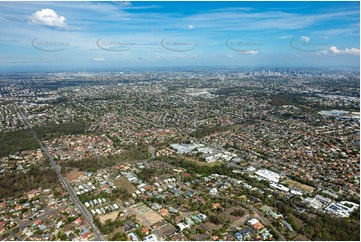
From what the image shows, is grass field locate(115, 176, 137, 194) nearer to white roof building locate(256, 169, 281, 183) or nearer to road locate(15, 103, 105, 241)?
road locate(15, 103, 105, 241)

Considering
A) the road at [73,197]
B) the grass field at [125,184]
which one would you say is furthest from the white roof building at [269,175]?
the road at [73,197]

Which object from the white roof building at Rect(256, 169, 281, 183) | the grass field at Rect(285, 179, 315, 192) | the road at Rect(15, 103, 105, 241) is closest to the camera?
the road at Rect(15, 103, 105, 241)

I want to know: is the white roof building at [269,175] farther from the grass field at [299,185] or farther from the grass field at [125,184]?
the grass field at [125,184]

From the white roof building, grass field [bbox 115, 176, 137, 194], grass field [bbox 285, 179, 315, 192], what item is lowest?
grass field [bbox 285, 179, 315, 192]

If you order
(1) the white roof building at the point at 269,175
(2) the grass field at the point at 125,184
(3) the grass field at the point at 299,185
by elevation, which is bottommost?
(3) the grass field at the point at 299,185

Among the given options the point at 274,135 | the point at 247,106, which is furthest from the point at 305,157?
the point at 247,106

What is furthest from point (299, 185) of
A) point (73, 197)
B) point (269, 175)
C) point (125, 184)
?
point (73, 197)

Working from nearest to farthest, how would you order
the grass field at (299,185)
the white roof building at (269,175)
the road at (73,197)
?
→ the road at (73,197) → the grass field at (299,185) → the white roof building at (269,175)

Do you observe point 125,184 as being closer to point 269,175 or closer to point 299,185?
point 269,175

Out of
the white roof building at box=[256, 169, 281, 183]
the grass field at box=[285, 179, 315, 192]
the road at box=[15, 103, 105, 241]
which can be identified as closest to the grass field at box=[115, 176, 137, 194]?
the road at box=[15, 103, 105, 241]

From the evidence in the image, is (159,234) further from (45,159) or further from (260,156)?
(45,159)

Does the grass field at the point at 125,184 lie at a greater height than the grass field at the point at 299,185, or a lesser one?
greater

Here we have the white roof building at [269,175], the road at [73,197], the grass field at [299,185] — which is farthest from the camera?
the white roof building at [269,175]
